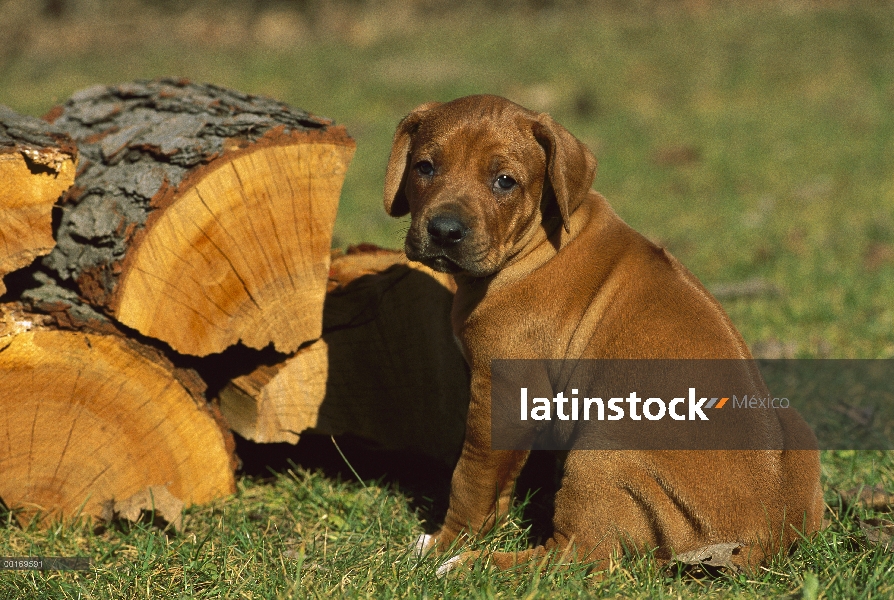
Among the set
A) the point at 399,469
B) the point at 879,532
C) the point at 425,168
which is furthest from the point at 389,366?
the point at 879,532

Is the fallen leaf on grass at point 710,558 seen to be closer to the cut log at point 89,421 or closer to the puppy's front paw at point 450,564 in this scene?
the puppy's front paw at point 450,564

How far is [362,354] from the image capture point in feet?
15.3

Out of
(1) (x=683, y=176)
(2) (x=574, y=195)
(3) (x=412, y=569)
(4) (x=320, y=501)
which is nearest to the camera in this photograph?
(3) (x=412, y=569)

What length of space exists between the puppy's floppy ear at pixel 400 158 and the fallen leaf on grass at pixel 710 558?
204cm

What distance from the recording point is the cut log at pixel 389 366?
4.62 m

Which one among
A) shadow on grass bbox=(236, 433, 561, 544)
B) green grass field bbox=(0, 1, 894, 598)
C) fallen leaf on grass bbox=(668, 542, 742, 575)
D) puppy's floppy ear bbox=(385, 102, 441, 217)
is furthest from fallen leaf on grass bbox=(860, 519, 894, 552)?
puppy's floppy ear bbox=(385, 102, 441, 217)

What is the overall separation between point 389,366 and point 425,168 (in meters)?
1.22

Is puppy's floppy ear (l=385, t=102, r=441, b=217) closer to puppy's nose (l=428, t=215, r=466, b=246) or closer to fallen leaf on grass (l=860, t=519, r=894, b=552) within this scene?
puppy's nose (l=428, t=215, r=466, b=246)

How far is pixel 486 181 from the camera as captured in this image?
380 cm

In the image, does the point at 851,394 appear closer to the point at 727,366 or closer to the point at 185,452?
the point at 727,366

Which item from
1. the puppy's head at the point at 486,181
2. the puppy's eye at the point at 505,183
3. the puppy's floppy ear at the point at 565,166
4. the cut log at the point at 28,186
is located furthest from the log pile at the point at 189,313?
the puppy's floppy ear at the point at 565,166

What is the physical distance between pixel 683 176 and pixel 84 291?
915 centimetres

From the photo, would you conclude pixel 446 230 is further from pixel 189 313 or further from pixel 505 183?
pixel 189 313

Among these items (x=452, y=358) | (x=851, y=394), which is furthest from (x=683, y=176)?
(x=452, y=358)
